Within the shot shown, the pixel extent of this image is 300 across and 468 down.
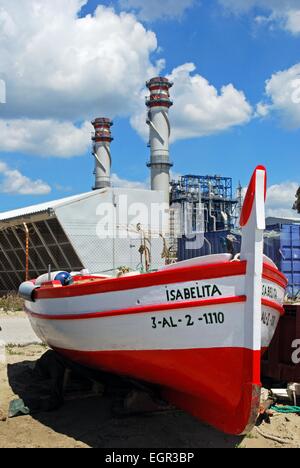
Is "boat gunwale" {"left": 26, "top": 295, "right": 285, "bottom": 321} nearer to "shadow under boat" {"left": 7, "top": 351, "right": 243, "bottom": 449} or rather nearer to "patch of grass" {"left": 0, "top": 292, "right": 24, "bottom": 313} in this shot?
"shadow under boat" {"left": 7, "top": 351, "right": 243, "bottom": 449}

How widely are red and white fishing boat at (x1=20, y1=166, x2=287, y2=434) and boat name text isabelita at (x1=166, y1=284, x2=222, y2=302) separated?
0.03 feet

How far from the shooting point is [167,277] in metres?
5.25

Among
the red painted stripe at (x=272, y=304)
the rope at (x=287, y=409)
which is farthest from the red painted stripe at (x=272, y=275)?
the rope at (x=287, y=409)

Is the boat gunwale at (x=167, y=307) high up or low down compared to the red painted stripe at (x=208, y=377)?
up

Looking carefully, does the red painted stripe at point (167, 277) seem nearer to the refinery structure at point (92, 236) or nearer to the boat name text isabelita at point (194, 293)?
the boat name text isabelita at point (194, 293)

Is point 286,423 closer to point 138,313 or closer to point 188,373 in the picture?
point 188,373

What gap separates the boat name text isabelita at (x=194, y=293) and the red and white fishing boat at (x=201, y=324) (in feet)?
0.03

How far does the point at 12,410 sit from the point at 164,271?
278 centimetres

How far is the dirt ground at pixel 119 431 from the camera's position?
5.34 metres

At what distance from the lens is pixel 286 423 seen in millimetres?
5938

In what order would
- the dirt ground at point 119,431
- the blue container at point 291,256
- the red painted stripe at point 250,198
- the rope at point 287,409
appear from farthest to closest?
the blue container at point 291,256 < the rope at point 287,409 < the dirt ground at point 119,431 < the red painted stripe at point 250,198

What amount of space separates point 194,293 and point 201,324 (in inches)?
Answer: 12.6

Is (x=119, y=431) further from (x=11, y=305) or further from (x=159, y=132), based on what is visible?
(x=159, y=132)
